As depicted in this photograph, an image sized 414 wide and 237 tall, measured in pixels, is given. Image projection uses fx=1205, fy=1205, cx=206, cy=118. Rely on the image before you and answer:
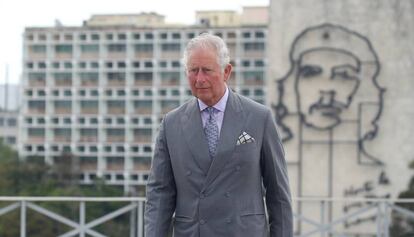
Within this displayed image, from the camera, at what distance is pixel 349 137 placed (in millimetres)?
28422

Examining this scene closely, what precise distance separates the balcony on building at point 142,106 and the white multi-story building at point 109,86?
62 mm

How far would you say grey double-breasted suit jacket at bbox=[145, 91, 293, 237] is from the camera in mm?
2697

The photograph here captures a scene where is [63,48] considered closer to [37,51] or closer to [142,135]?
[37,51]

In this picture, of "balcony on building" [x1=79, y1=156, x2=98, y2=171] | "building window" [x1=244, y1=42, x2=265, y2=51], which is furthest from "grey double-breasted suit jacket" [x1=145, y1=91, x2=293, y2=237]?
"building window" [x1=244, y1=42, x2=265, y2=51]

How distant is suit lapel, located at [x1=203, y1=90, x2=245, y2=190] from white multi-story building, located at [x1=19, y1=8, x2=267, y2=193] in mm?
70071

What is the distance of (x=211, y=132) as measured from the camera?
2730 millimetres

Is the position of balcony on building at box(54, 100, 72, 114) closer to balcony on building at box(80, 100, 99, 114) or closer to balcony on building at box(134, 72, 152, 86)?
balcony on building at box(80, 100, 99, 114)

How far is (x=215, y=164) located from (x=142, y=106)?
7255 centimetres

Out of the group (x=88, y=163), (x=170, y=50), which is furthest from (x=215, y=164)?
(x=170, y=50)

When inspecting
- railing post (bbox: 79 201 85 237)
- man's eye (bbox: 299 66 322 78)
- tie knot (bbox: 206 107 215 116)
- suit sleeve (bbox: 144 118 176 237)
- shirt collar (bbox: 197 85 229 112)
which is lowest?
railing post (bbox: 79 201 85 237)

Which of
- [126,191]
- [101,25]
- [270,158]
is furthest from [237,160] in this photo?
[101,25]

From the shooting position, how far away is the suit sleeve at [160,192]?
9.04 feet

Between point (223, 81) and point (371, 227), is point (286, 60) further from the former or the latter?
point (223, 81)

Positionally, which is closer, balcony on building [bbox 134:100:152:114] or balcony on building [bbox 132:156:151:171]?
balcony on building [bbox 132:156:151:171]
